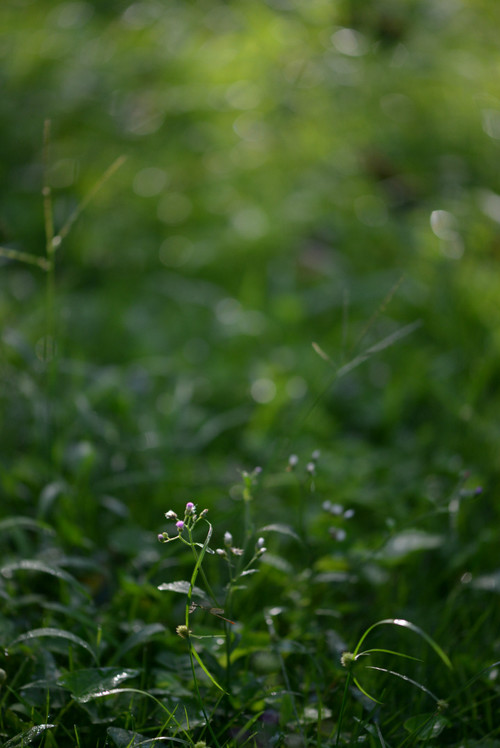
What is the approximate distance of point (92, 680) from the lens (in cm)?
102

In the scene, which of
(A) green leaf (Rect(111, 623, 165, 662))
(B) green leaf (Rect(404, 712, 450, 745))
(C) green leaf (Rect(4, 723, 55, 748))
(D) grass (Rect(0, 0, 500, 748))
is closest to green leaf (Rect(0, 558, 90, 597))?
(D) grass (Rect(0, 0, 500, 748))

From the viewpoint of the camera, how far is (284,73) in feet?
10.5

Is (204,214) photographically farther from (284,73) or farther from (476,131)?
(476,131)

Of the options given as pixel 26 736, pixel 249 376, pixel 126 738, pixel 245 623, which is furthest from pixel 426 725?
pixel 249 376

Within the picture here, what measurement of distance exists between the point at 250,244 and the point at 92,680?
5.74 feet

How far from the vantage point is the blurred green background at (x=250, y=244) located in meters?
1.67

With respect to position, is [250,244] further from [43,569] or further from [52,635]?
[52,635]

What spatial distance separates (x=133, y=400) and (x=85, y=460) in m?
0.35

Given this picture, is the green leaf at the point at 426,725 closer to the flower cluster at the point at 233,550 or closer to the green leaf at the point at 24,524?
the flower cluster at the point at 233,550

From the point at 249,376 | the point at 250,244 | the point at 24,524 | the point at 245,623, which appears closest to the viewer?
the point at 245,623

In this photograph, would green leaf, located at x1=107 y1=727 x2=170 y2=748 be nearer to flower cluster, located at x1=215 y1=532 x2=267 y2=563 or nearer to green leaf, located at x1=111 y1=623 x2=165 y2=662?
green leaf, located at x1=111 y1=623 x2=165 y2=662

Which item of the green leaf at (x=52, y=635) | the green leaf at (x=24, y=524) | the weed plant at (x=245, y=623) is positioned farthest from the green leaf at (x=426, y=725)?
the green leaf at (x=24, y=524)

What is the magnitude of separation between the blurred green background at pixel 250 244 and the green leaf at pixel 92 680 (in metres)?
0.48

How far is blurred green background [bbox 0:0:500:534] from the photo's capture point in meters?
1.67
